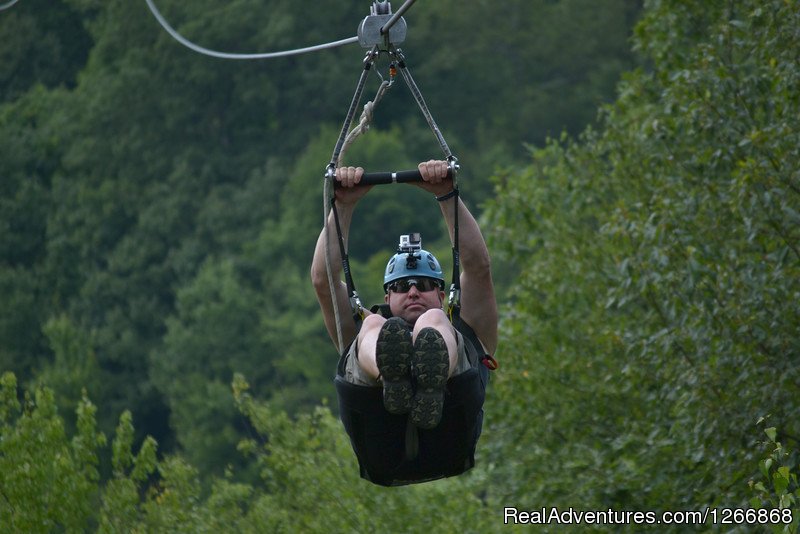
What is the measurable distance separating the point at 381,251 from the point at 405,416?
1289 inches

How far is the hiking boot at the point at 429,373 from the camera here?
6.10 metres

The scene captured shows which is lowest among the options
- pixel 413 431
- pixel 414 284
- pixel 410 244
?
pixel 413 431

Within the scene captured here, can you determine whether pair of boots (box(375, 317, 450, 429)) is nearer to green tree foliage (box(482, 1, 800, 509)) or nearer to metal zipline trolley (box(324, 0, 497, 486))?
metal zipline trolley (box(324, 0, 497, 486))

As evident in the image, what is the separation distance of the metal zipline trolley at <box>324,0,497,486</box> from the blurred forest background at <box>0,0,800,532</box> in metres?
1.32

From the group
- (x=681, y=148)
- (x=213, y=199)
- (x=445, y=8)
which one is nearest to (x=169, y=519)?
(x=681, y=148)

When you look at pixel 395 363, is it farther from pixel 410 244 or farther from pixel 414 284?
pixel 410 244

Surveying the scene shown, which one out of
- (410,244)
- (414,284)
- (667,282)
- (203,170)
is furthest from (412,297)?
(203,170)

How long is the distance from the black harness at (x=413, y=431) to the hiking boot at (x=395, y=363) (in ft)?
0.63

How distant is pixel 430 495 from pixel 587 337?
2.40 meters

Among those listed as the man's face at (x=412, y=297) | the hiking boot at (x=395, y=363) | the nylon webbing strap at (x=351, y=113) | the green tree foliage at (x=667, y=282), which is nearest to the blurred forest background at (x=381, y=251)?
the green tree foliage at (x=667, y=282)

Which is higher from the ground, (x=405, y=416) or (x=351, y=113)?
(x=351, y=113)

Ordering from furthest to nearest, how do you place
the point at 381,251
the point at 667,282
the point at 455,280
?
the point at 381,251 < the point at 667,282 < the point at 455,280

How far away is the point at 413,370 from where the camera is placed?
20.1 feet

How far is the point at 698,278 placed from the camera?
9.96m
